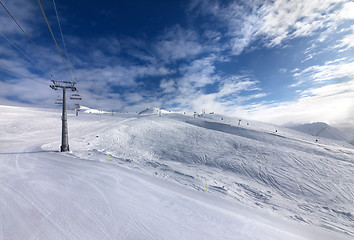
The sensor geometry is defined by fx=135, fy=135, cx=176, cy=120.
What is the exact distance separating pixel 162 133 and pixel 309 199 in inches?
728

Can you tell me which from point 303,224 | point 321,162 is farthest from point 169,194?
point 321,162

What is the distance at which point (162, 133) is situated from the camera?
23.3 metres

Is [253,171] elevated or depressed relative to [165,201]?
depressed

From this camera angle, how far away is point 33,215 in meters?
4.55

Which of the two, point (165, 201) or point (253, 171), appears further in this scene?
point (253, 171)

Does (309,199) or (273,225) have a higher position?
(273,225)

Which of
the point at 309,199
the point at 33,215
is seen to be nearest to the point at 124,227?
the point at 33,215

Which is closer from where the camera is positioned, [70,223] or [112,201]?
[70,223]

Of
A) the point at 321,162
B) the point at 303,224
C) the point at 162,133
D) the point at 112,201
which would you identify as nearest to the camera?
the point at 112,201

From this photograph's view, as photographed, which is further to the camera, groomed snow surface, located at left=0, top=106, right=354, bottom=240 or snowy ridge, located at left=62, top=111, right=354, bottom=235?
snowy ridge, located at left=62, top=111, right=354, bottom=235

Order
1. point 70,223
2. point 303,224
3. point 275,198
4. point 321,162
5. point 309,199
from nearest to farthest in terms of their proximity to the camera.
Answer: point 70,223
point 303,224
point 275,198
point 309,199
point 321,162

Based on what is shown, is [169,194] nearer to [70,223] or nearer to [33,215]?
[70,223]

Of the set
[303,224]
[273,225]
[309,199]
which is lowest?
[309,199]

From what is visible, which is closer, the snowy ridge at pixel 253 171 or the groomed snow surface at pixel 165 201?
the groomed snow surface at pixel 165 201
